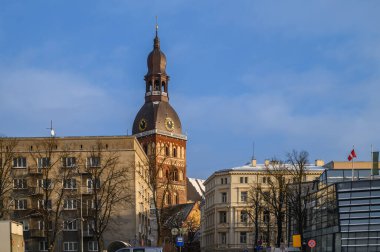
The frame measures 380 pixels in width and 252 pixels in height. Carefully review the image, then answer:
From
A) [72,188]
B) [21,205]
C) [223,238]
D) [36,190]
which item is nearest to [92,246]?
[72,188]

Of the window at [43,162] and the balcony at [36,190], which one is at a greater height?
the window at [43,162]

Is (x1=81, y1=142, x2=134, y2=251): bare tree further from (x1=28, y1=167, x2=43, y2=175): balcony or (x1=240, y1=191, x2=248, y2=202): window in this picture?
(x1=240, y1=191, x2=248, y2=202): window

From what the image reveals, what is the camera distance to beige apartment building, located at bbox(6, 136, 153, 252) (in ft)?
316

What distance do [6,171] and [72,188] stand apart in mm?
14935

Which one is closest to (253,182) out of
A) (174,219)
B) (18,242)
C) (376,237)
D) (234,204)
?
(234,204)

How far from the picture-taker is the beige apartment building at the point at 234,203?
155000 mm

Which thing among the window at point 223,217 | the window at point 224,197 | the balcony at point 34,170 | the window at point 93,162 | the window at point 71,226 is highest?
the window at point 93,162

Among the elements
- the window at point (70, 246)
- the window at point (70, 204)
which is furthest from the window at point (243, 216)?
the window at point (70, 246)

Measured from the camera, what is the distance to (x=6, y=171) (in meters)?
84.2

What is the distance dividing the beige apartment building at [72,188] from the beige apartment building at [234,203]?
55070 millimetres

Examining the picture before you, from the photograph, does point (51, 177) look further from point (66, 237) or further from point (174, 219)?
point (174, 219)

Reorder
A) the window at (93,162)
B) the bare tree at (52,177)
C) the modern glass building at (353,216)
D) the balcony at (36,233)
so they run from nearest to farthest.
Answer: the modern glass building at (353,216) → the window at (93,162) → the bare tree at (52,177) → the balcony at (36,233)

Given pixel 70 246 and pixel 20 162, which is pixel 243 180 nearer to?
pixel 70 246

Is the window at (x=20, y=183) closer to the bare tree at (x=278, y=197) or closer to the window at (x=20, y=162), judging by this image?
the window at (x=20, y=162)
